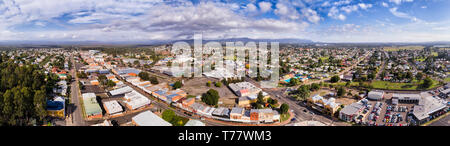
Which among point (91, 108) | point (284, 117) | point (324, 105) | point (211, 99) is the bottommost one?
point (284, 117)

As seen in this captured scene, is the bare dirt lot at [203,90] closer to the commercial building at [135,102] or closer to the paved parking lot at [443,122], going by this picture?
the commercial building at [135,102]

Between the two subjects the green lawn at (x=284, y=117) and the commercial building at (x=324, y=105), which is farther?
the commercial building at (x=324, y=105)

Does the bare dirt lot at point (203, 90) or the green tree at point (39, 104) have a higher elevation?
the green tree at point (39, 104)

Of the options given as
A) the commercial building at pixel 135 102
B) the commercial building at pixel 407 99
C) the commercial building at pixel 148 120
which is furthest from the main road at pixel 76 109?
the commercial building at pixel 407 99

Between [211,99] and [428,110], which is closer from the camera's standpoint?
[428,110]

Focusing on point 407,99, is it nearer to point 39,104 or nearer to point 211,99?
point 211,99

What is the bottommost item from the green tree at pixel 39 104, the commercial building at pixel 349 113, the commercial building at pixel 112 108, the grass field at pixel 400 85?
the commercial building at pixel 349 113

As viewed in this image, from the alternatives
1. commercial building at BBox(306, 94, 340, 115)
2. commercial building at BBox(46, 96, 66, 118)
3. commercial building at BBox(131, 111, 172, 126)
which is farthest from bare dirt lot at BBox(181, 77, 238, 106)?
commercial building at BBox(46, 96, 66, 118)

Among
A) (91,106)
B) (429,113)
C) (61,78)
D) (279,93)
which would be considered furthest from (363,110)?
(61,78)

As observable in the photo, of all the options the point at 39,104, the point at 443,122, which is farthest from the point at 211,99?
the point at 443,122

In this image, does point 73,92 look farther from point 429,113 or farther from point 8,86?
point 429,113
